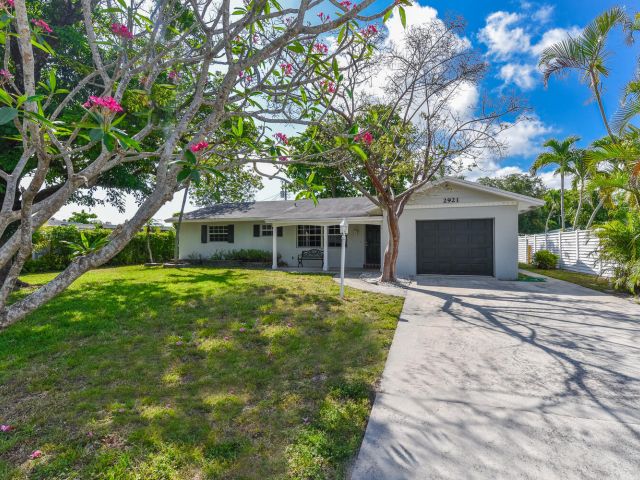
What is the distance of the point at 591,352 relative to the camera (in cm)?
469

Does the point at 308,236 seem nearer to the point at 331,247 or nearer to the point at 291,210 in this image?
the point at 331,247

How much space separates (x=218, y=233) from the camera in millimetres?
18812

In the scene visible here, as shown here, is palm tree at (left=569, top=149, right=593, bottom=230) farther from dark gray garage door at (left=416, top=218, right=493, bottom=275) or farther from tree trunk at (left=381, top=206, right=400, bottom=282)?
tree trunk at (left=381, top=206, right=400, bottom=282)

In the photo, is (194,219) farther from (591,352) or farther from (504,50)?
(591,352)

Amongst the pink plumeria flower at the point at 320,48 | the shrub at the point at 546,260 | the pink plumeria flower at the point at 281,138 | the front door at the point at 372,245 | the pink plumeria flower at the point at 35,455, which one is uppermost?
the pink plumeria flower at the point at 320,48

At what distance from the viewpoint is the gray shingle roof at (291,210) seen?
1505 centimetres

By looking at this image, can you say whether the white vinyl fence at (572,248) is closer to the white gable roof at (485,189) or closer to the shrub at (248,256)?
the white gable roof at (485,189)

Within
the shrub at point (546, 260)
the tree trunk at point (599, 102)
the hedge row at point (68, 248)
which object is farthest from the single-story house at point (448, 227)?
the hedge row at point (68, 248)

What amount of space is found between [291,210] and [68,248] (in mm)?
9750

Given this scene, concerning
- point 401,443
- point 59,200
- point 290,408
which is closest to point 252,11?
point 59,200

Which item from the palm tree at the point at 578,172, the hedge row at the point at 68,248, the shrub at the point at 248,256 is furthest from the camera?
the palm tree at the point at 578,172

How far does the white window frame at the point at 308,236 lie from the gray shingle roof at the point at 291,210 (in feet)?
2.96

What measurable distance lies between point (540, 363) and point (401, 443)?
2.77 meters

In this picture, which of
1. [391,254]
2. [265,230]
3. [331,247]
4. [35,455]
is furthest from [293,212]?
[35,455]
